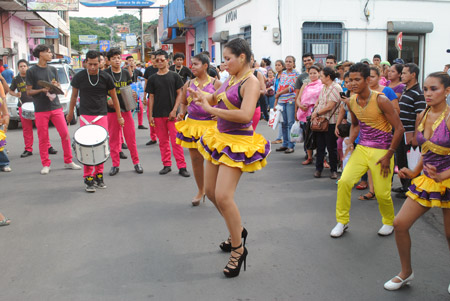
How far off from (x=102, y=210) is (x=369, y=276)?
3.51 meters

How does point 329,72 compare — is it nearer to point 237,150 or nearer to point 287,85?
point 287,85

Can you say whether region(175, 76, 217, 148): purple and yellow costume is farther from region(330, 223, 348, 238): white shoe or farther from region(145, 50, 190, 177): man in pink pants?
region(330, 223, 348, 238): white shoe

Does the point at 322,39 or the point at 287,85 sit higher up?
the point at 322,39

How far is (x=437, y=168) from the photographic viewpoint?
3617 mm

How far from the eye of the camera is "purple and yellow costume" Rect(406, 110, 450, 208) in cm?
351

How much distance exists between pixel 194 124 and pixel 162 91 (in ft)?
5.86

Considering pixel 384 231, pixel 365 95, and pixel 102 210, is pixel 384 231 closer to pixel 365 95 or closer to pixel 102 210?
pixel 365 95

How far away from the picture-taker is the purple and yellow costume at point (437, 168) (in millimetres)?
3506

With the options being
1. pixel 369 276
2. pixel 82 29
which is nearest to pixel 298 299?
pixel 369 276

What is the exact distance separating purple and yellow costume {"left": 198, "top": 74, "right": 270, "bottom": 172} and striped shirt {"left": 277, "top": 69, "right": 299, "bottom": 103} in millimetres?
5660

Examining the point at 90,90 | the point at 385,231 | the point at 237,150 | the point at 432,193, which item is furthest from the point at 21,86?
the point at 432,193

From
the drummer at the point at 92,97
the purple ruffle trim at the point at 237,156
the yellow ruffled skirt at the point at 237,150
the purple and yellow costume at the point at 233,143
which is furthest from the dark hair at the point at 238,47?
the drummer at the point at 92,97

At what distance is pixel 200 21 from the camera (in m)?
26.5

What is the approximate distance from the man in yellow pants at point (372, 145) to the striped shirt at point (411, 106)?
4.51 feet
